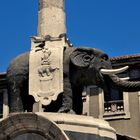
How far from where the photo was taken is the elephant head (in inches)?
414

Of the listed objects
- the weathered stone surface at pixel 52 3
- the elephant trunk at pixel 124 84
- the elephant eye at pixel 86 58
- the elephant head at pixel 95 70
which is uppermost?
the weathered stone surface at pixel 52 3

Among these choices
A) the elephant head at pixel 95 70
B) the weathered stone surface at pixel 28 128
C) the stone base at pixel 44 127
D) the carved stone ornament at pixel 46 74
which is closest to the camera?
the weathered stone surface at pixel 28 128

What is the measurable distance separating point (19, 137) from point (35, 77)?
4.40 ft

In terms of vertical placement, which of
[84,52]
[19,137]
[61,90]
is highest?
[84,52]

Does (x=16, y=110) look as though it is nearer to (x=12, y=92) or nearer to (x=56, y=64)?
(x=12, y=92)

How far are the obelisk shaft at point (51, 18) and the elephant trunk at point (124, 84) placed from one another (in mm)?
1584

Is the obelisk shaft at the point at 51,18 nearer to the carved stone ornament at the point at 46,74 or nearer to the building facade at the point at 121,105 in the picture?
the carved stone ornament at the point at 46,74

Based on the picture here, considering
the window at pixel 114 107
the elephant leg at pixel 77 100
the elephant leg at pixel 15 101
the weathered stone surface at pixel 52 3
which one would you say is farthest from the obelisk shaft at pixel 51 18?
the window at pixel 114 107

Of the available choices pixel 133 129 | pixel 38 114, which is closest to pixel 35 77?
pixel 38 114

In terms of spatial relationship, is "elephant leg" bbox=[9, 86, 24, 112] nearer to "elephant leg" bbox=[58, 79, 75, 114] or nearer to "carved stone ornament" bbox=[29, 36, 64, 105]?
"carved stone ornament" bbox=[29, 36, 64, 105]

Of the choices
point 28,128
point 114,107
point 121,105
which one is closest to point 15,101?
point 28,128

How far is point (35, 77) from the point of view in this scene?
1056 centimetres

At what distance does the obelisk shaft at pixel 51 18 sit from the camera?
1137 centimetres

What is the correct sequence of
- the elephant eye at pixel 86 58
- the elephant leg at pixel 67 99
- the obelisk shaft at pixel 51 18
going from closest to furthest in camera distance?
the elephant leg at pixel 67 99, the elephant eye at pixel 86 58, the obelisk shaft at pixel 51 18
